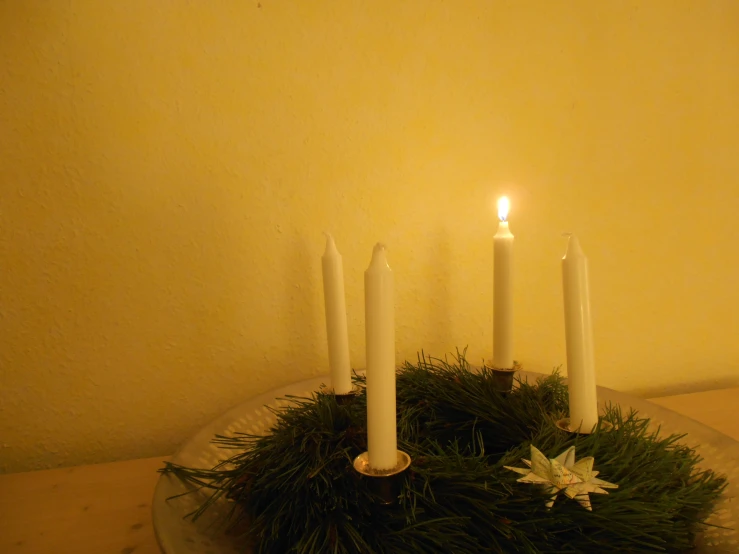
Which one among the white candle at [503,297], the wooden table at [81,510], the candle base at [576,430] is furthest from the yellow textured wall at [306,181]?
the candle base at [576,430]

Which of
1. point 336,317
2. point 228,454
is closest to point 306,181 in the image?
point 336,317

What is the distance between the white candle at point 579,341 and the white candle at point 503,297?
0.32 ft

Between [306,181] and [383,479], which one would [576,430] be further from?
[306,181]

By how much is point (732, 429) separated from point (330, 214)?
1.96 feet

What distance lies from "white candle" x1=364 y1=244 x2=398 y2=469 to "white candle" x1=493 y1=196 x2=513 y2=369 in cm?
22

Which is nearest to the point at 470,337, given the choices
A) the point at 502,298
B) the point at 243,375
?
the point at 502,298

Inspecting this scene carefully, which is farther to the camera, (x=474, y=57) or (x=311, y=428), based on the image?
(x=474, y=57)

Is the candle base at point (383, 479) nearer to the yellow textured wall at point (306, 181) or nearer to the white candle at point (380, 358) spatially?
the white candle at point (380, 358)

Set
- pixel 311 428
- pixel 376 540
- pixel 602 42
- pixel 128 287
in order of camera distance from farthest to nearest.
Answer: pixel 602 42, pixel 128 287, pixel 311 428, pixel 376 540

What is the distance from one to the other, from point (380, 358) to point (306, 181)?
1.18 feet

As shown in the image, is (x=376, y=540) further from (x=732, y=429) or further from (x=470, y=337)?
(x=732, y=429)

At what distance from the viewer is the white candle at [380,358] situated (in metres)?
0.29

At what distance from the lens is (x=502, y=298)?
495mm

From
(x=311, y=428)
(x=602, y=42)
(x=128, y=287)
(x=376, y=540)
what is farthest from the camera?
(x=602, y=42)
